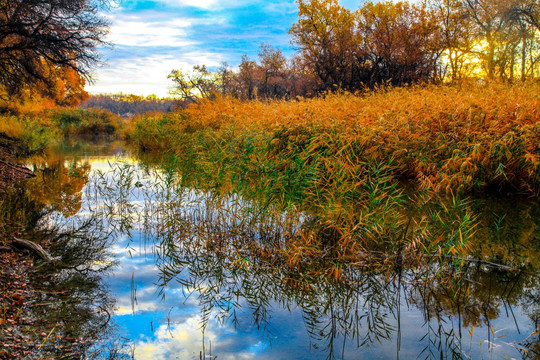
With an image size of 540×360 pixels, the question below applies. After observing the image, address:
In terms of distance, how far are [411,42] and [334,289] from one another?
26.7 metres

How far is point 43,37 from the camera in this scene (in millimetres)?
12812

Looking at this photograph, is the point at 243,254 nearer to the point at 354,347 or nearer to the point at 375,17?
the point at 354,347

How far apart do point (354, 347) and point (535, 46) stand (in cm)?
2786

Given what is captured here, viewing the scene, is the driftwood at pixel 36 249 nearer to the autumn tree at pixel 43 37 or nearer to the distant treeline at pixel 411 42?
the autumn tree at pixel 43 37

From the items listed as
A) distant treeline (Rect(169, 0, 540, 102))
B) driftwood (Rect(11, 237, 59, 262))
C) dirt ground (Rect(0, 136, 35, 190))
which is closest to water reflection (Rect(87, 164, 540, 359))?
driftwood (Rect(11, 237, 59, 262))

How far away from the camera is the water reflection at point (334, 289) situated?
3342mm

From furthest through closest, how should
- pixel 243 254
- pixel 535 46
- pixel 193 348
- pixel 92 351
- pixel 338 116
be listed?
pixel 535 46 < pixel 338 116 < pixel 243 254 < pixel 193 348 < pixel 92 351

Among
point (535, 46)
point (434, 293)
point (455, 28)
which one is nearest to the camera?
point (434, 293)

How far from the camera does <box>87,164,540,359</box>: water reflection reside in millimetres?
3342

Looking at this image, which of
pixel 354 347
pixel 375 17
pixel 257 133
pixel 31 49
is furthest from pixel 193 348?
pixel 375 17

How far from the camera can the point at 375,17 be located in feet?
102

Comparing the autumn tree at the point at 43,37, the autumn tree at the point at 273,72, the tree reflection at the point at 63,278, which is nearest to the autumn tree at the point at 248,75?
the autumn tree at the point at 273,72

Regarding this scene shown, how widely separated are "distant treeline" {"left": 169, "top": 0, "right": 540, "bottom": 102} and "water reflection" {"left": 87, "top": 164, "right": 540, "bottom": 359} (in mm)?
17102

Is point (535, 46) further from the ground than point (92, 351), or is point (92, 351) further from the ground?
point (535, 46)
